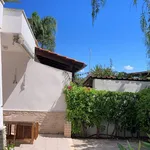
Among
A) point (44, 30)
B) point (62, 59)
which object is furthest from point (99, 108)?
point (44, 30)

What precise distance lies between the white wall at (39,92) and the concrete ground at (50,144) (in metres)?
1.90

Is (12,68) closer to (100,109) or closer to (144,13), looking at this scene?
(100,109)

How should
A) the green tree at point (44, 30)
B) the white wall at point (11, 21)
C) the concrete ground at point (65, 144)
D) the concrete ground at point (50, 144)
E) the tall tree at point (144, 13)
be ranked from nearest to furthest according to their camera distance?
the tall tree at point (144, 13) < the white wall at point (11, 21) < the concrete ground at point (50, 144) < the concrete ground at point (65, 144) < the green tree at point (44, 30)

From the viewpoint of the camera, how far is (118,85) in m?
16.2

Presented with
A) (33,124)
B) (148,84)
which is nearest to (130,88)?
(148,84)

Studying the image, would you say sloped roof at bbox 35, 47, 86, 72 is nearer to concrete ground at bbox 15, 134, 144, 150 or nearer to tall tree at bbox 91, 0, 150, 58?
concrete ground at bbox 15, 134, 144, 150

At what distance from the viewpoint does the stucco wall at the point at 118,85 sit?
52.1 ft

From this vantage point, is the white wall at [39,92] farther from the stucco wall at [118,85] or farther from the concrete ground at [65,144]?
the stucco wall at [118,85]

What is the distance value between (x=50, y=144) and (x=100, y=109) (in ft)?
12.2

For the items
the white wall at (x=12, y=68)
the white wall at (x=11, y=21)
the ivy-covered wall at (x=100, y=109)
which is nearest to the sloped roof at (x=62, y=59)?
the white wall at (x=12, y=68)

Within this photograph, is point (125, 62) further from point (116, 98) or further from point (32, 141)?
point (32, 141)

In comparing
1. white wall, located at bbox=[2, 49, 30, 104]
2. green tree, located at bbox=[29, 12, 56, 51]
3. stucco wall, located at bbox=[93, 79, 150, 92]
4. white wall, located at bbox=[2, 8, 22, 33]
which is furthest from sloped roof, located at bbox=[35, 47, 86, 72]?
green tree, located at bbox=[29, 12, 56, 51]

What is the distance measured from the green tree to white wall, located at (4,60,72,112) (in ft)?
75.7

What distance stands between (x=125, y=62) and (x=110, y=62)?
8.11ft
